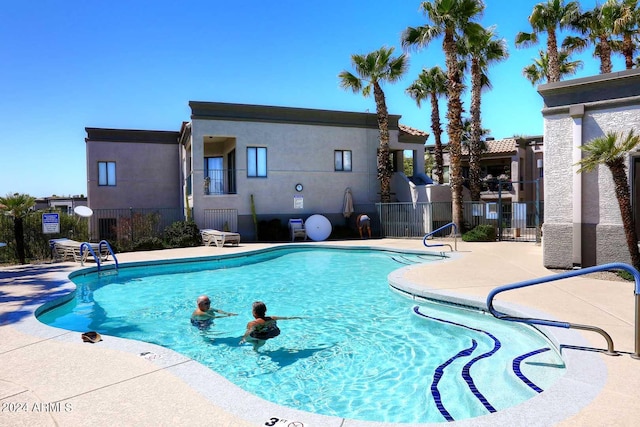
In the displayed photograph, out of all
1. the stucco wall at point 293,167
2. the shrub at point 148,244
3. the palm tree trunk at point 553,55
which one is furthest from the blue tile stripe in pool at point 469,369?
the palm tree trunk at point 553,55

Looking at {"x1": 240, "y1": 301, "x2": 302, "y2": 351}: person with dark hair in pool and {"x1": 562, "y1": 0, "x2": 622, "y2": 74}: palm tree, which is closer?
{"x1": 240, "y1": 301, "x2": 302, "y2": 351}: person with dark hair in pool

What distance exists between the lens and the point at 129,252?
17281 mm

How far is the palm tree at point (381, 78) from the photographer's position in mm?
23219

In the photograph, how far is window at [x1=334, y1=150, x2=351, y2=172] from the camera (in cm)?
2386

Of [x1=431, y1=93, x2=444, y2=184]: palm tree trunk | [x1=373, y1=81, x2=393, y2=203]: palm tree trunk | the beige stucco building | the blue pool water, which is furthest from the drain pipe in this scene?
[x1=431, y1=93, x2=444, y2=184]: palm tree trunk

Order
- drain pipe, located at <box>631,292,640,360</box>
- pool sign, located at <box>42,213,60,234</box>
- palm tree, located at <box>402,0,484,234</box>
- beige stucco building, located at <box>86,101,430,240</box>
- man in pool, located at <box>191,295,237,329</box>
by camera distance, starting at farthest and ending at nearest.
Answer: beige stucco building, located at <box>86,101,430,240</box>, palm tree, located at <box>402,0,484,234</box>, pool sign, located at <box>42,213,60,234</box>, man in pool, located at <box>191,295,237,329</box>, drain pipe, located at <box>631,292,640,360</box>

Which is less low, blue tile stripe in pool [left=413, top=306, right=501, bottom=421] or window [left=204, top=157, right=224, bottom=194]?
window [left=204, top=157, right=224, bottom=194]

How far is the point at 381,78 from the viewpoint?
23.6 m

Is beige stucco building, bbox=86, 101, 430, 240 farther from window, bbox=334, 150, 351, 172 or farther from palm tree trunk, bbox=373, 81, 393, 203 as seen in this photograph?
palm tree trunk, bbox=373, 81, 393, 203

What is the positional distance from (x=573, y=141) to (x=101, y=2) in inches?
570

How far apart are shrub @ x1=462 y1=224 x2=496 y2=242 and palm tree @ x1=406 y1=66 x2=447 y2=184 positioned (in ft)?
27.1

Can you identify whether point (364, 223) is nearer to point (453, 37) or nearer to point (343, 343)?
point (453, 37)

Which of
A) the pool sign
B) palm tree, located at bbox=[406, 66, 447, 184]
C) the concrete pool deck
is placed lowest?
the concrete pool deck

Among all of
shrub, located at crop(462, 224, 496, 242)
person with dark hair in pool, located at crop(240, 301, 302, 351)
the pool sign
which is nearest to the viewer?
person with dark hair in pool, located at crop(240, 301, 302, 351)
